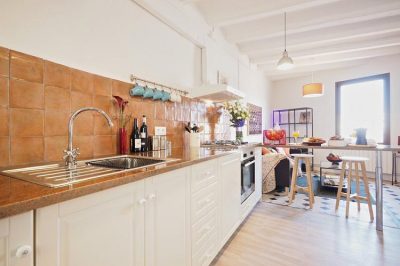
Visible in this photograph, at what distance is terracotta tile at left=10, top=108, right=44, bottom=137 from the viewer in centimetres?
105

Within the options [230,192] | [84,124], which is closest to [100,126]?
[84,124]

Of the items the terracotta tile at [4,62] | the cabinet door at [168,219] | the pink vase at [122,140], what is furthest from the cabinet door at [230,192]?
the terracotta tile at [4,62]

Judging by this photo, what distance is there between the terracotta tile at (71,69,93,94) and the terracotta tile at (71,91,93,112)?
0.03 metres

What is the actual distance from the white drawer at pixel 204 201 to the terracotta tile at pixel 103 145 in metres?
0.73

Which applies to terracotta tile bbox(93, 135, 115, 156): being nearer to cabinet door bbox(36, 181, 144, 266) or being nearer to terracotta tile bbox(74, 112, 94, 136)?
terracotta tile bbox(74, 112, 94, 136)

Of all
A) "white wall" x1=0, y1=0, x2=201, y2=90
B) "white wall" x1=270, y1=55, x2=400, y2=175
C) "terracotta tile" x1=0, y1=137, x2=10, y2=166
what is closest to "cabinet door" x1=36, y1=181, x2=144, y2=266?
"terracotta tile" x1=0, y1=137, x2=10, y2=166

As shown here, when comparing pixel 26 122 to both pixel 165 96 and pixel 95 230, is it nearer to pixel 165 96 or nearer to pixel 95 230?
pixel 95 230

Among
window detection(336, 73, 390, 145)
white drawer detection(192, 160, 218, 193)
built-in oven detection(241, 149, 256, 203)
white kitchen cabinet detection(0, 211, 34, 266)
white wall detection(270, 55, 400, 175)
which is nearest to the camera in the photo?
white kitchen cabinet detection(0, 211, 34, 266)

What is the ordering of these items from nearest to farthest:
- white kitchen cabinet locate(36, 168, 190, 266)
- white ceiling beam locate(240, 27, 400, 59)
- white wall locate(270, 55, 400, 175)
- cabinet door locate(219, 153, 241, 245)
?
white kitchen cabinet locate(36, 168, 190, 266)
cabinet door locate(219, 153, 241, 245)
white ceiling beam locate(240, 27, 400, 59)
white wall locate(270, 55, 400, 175)

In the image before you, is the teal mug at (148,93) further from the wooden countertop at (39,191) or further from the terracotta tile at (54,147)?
the wooden countertop at (39,191)

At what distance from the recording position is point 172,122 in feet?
7.32

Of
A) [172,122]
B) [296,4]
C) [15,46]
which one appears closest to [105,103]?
[15,46]

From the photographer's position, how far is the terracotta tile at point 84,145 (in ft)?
4.40

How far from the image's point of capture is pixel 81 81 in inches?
53.8
